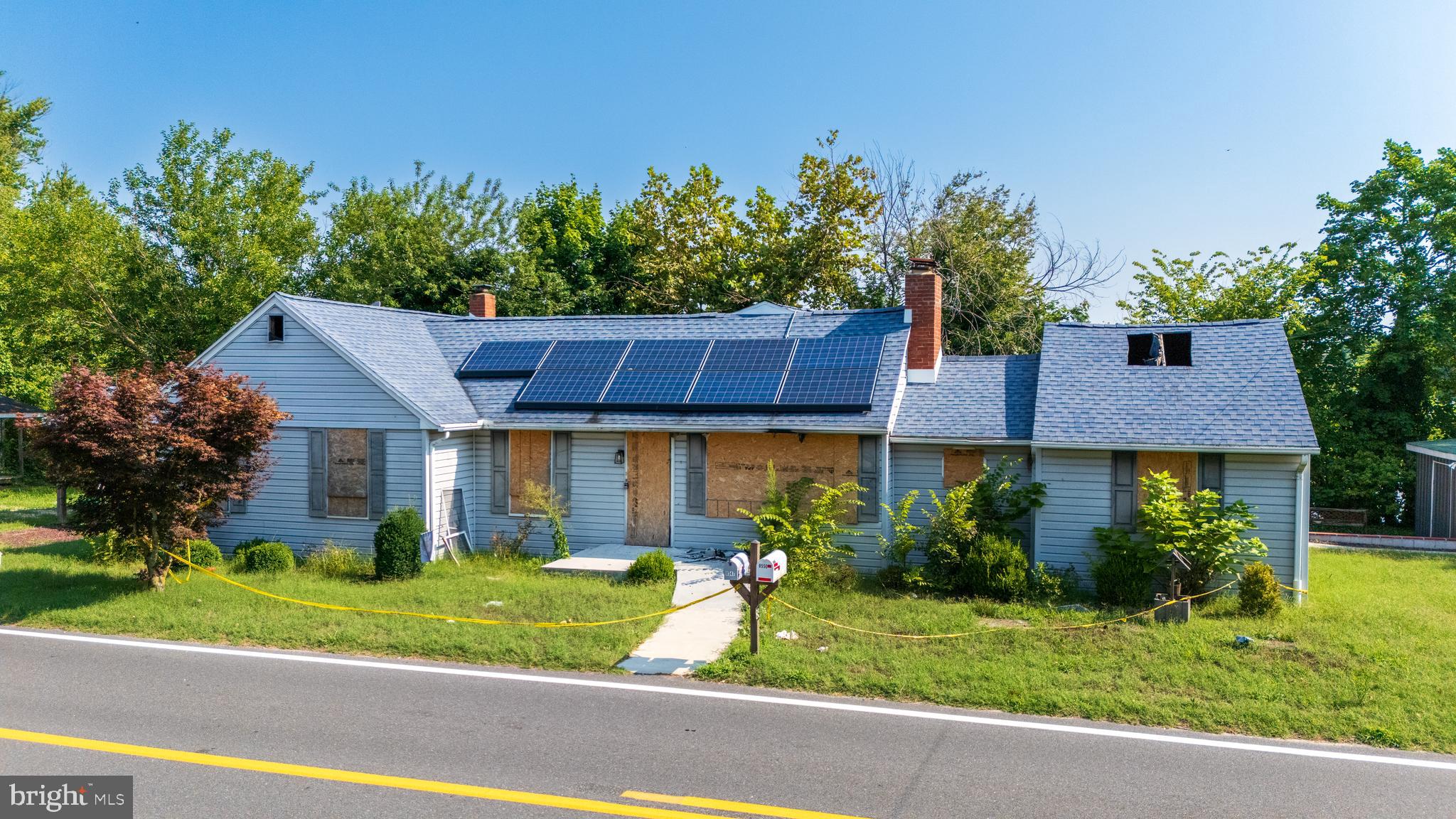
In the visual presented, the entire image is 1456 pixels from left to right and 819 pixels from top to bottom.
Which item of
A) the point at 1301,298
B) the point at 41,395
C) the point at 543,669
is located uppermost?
the point at 1301,298

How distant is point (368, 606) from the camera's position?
12.8m

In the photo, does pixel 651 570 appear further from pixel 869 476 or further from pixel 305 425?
pixel 305 425

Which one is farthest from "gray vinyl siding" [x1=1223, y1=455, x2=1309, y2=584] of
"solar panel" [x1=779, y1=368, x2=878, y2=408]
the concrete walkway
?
the concrete walkway

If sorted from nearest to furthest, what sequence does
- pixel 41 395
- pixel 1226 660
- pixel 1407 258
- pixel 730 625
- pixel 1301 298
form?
pixel 1226 660 < pixel 730 625 < pixel 1407 258 < pixel 1301 298 < pixel 41 395

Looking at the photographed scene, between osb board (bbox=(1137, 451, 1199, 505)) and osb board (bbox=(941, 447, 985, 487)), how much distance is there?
2.52 metres

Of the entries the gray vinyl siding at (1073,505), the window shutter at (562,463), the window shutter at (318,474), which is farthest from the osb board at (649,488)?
the gray vinyl siding at (1073,505)

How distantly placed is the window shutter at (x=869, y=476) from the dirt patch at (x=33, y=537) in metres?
15.4

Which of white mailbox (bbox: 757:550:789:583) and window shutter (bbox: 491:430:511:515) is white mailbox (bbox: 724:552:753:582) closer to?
white mailbox (bbox: 757:550:789:583)

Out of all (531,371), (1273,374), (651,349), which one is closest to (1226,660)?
(1273,374)

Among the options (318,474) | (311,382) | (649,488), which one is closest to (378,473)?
(318,474)

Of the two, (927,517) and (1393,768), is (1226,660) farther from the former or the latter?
(927,517)

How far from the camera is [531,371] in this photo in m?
18.6

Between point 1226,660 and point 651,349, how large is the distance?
1198cm

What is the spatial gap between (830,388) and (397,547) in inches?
313
